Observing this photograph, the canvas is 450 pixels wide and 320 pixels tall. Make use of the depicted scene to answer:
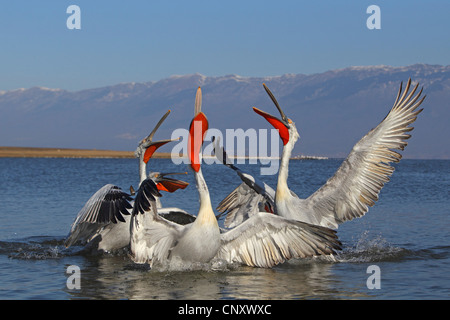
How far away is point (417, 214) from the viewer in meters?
17.0

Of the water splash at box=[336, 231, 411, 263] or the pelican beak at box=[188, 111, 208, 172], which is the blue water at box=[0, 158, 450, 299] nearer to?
the water splash at box=[336, 231, 411, 263]

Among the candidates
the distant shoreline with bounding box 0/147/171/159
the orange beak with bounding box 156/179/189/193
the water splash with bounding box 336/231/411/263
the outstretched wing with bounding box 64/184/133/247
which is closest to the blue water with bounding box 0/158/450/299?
the water splash with bounding box 336/231/411/263

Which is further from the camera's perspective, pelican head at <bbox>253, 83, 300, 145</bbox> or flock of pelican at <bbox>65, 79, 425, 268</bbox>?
pelican head at <bbox>253, 83, 300, 145</bbox>

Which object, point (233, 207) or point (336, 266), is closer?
point (336, 266)

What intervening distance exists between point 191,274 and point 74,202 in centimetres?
1172

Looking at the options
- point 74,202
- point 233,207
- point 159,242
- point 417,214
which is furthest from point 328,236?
point 74,202

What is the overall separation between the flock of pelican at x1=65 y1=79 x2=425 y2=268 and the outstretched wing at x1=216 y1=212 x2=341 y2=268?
0.01 metres

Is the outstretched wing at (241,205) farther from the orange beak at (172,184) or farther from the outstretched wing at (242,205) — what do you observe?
the orange beak at (172,184)

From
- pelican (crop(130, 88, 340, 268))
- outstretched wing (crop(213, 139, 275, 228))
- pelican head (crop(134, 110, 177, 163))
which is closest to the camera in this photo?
pelican (crop(130, 88, 340, 268))

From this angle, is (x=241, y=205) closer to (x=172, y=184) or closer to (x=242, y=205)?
(x=242, y=205)

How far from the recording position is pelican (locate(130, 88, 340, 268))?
329 inches

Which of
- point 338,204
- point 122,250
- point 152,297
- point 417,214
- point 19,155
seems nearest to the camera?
point 152,297

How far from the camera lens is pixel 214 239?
8453 millimetres
